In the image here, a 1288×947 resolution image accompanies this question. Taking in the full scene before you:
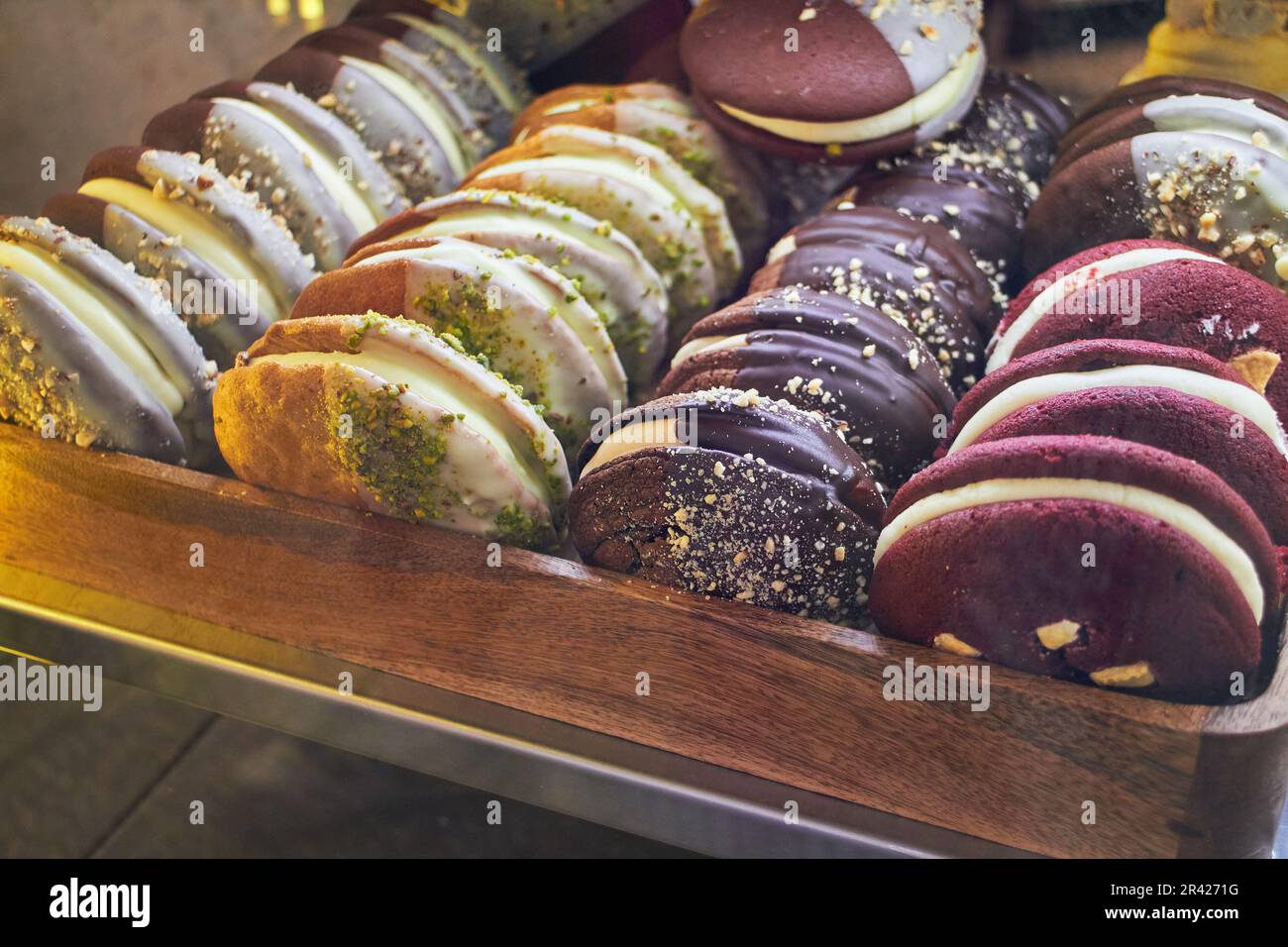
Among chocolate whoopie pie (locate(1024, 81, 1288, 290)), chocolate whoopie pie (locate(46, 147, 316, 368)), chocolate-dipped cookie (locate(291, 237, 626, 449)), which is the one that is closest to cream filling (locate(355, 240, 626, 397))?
chocolate-dipped cookie (locate(291, 237, 626, 449))

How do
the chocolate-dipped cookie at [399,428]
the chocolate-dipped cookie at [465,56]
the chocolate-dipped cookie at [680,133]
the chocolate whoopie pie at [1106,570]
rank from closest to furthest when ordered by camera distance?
the chocolate whoopie pie at [1106,570] < the chocolate-dipped cookie at [399,428] < the chocolate-dipped cookie at [680,133] < the chocolate-dipped cookie at [465,56]

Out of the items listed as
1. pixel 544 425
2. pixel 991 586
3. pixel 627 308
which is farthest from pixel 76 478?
pixel 991 586

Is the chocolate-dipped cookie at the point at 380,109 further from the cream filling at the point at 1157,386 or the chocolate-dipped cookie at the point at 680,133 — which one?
the cream filling at the point at 1157,386

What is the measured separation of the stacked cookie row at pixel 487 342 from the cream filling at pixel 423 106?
9.1 inches

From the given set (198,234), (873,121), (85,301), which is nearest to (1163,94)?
(873,121)

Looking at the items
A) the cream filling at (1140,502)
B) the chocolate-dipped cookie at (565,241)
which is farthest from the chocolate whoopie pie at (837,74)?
the cream filling at (1140,502)

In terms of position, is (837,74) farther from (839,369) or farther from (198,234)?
(198,234)

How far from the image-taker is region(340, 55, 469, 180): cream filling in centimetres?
167

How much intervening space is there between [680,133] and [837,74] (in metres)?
0.24

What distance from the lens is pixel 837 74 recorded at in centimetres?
149

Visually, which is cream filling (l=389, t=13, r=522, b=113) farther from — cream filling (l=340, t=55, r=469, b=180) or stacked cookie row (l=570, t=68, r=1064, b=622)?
stacked cookie row (l=570, t=68, r=1064, b=622)

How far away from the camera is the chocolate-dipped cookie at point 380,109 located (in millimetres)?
1619

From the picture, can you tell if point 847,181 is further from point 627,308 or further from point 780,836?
point 780,836

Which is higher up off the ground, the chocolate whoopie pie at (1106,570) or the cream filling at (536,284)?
the cream filling at (536,284)
